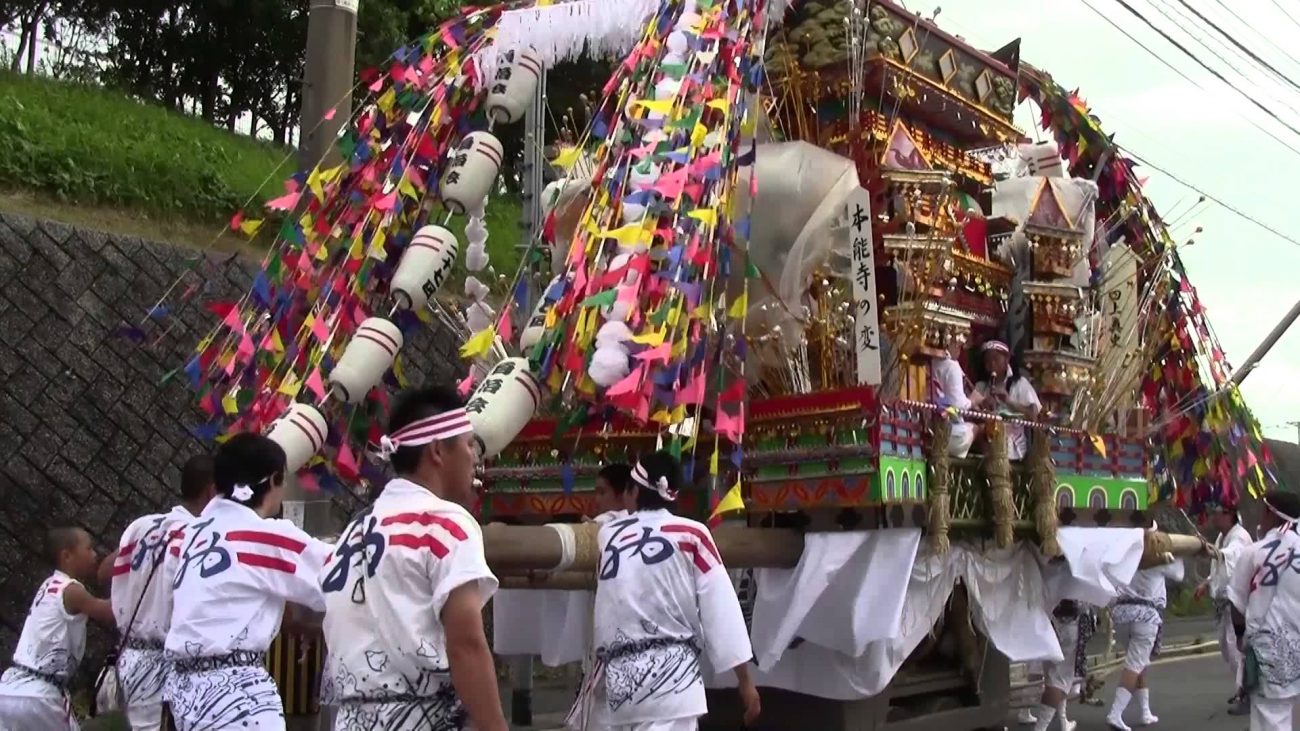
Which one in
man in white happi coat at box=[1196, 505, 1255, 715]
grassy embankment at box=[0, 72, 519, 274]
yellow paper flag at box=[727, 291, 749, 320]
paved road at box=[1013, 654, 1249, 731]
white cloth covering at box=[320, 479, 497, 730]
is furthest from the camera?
grassy embankment at box=[0, 72, 519, 274]

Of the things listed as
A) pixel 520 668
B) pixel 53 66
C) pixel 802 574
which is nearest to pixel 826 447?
pixel 802 574

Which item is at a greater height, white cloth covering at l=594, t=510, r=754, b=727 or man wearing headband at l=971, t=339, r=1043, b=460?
man wearing headband at l=971, t=339, r=1043, b=460

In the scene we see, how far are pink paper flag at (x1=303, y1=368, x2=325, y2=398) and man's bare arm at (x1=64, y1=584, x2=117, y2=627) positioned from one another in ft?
3.82

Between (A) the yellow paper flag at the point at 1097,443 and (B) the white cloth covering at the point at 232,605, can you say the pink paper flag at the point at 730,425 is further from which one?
(A) the yellow paper flag at the point at 1097,443

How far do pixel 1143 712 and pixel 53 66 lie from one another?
13603 mm

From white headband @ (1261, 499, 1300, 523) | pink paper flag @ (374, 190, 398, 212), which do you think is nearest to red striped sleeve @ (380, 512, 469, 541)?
pink paper flag @ (374, 190, 398, 212)

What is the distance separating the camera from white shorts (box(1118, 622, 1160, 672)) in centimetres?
815

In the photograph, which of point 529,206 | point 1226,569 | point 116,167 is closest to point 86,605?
point 529,206

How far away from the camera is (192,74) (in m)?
16.0

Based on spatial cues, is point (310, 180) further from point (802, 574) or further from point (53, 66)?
point (53, 66)

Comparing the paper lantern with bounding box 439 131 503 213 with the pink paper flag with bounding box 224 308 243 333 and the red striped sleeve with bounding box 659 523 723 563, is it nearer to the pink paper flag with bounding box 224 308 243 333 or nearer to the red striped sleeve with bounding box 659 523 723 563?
the pink paper flag with bounding box 224 308 243 333

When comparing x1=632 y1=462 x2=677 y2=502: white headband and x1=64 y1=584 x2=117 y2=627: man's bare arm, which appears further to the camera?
x1=64 y1=584 x2=117 y2=627: man's bare arm

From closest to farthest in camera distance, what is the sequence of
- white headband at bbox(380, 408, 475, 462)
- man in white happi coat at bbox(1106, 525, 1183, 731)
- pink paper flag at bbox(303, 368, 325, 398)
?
white headband at bbox(380, 408, 475, 462), pink paper flag at bbox(303, 368, 325, 398), man in white happi coat at bbox(1106, 525, 1183, 731)

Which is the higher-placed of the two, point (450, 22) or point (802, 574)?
point (450, 22)
